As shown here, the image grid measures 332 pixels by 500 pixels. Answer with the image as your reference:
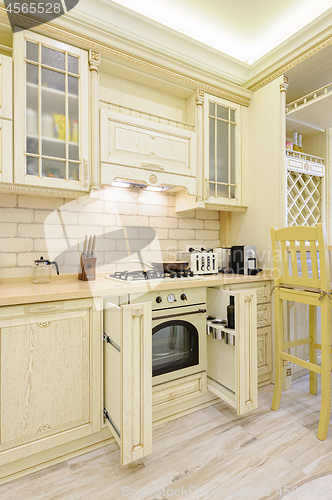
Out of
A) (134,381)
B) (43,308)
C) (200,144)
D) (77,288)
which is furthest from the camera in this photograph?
(200,144)

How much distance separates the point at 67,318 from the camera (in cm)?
146

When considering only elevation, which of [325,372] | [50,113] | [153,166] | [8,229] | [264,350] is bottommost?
[264,350]

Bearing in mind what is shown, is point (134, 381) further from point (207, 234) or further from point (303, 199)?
point (303, 199)

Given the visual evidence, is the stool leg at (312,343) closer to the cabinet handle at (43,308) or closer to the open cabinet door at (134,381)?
the open cabinet door at (134,381)

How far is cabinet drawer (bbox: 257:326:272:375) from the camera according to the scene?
2.24 m

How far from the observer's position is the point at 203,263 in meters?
2.25

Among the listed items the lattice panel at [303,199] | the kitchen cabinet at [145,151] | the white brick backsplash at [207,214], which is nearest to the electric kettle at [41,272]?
the kitchen cabinet at [145,151]

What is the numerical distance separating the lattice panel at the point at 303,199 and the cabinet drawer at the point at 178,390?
5.20 feet

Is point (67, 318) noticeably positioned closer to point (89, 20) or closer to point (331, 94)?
point (89, 20)

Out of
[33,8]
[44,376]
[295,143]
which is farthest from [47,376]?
[295,143]

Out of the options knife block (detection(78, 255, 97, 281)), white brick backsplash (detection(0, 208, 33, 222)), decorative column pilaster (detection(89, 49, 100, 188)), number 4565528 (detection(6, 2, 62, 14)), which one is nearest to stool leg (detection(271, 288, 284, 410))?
knife block (detection(78, 255, 97, 281))

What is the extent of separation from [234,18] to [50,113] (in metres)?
1.69

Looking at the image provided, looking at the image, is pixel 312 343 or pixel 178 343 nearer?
pixel 178 343

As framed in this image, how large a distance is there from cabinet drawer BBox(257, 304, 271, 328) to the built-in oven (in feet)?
Result: 1.90
